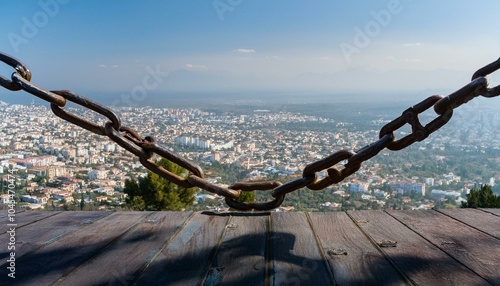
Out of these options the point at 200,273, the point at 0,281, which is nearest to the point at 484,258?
the point at 200,273

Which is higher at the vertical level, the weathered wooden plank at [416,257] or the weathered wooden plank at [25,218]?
the weathered wooden plank at [416,257]

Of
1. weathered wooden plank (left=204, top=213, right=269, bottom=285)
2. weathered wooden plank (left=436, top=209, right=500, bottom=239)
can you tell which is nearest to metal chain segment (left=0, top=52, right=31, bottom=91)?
weathered wooden plank (left=204, top=213, right=269, bottom=285)

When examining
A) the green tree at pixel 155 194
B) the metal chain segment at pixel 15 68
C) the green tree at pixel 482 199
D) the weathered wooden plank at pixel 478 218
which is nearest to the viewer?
the metal chain segment at pixel 15 68

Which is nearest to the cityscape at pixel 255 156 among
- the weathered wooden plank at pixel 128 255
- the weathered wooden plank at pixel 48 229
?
the weathered wooden plank at pixel 48 229

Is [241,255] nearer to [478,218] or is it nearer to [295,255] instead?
[295,255]

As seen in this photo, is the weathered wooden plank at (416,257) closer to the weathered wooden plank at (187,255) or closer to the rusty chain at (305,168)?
the rusty chain at (305,168)

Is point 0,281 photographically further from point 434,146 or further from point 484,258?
point 434,146

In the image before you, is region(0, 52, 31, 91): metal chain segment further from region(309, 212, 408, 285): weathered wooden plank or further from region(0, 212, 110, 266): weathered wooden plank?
region(309, 212, 408, 285): weathered wooden plank

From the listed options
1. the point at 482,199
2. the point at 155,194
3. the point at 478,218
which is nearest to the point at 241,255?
the point at 478,218

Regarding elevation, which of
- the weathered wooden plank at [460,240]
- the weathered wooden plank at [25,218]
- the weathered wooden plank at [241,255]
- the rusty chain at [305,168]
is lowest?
the weathered wooden plank at [25,218]
